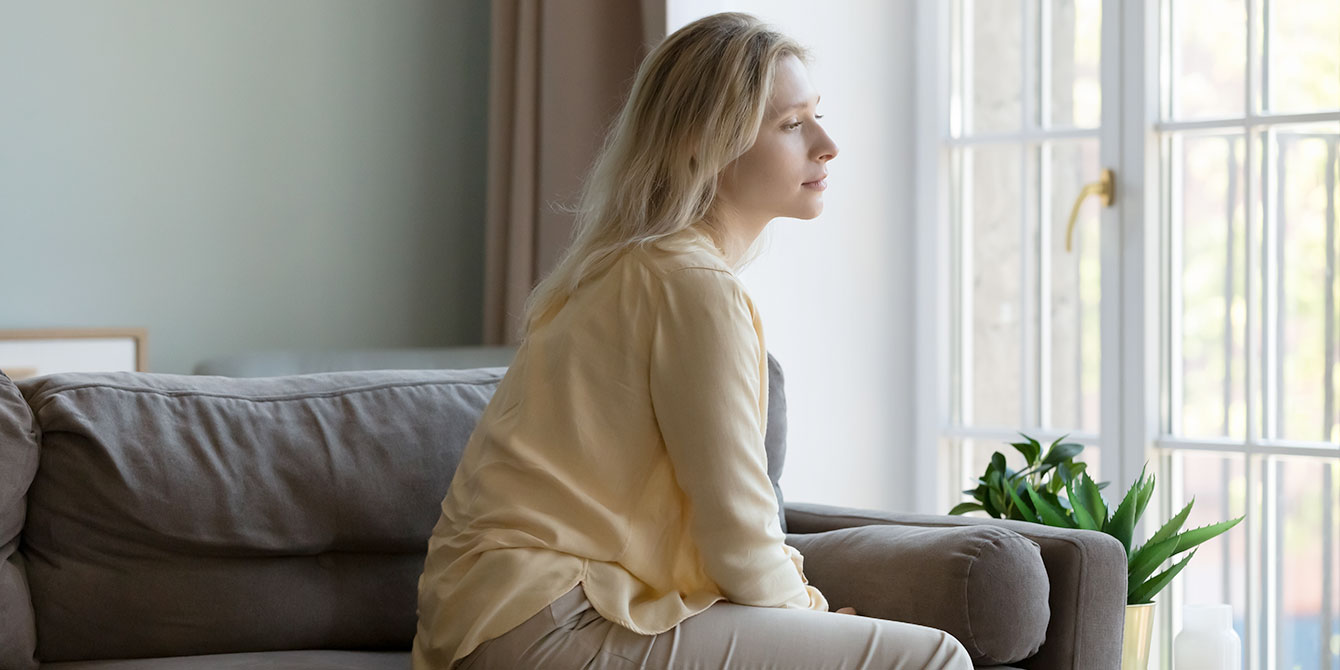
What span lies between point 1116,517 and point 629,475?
996mm

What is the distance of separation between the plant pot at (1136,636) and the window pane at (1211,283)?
91cm

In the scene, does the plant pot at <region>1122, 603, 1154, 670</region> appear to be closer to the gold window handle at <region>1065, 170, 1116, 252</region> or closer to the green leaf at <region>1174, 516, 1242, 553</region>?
the green leaf at <region>1174, 516, 1242, 553</region>

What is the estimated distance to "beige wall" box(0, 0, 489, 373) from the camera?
2814mm

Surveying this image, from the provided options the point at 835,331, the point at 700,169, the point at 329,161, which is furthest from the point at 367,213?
the point at 700,169

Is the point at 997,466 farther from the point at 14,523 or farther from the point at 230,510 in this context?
the point at 14,523

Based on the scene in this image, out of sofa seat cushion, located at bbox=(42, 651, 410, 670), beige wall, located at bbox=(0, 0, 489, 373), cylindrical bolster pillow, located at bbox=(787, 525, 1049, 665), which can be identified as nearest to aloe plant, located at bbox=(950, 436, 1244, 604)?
cylindrical bolster pillow, located at bbox=(787, 525, 1049, 665)

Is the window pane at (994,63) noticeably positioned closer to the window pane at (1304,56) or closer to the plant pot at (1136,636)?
the window pane at (1304,56)

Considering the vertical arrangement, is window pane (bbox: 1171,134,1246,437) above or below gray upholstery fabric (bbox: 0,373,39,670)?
above

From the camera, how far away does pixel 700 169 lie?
1.65 metres

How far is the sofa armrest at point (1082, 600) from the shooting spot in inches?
73.9

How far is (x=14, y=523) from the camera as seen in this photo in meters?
1.77

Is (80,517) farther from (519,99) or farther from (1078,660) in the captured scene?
(519,99)

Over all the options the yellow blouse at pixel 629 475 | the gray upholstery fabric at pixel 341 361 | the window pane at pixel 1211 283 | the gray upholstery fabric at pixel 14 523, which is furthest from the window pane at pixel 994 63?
the gray upholstery fabric at pixel 14 523

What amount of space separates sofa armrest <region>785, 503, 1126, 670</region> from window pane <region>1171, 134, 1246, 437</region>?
1.20 m
